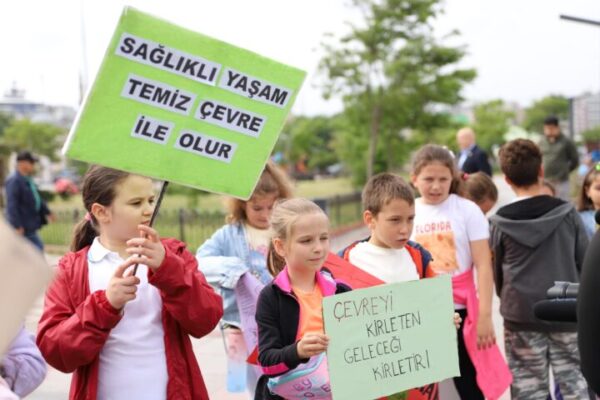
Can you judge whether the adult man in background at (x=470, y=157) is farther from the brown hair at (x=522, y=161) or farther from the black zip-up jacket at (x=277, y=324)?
the black zip-up jacket at (x=277, y=324)

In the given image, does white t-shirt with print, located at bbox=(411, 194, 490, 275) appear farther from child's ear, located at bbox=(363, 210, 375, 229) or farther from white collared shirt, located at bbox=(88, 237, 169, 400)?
white collared shirt, located at bbox=(88, 237, 169, 400)

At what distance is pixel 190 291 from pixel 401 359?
0.85 metres

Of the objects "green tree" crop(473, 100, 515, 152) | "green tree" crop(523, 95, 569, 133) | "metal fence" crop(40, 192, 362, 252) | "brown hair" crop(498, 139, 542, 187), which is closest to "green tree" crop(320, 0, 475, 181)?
"metal fence" crop(40, 192, 362, 252)

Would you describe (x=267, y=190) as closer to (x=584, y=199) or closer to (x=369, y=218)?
(x=369, y=218)

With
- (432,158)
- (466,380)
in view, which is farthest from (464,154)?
(466,380)

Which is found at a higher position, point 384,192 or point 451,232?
point 384,192

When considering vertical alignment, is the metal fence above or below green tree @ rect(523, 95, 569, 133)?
below

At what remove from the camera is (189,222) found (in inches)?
525

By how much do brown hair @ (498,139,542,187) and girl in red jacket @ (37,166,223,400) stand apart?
225cm

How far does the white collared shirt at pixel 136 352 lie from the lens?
2.79m

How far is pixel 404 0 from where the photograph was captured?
1809 cm

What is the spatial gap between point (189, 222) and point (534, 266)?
30.9ft

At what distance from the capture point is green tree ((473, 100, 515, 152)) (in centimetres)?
6314

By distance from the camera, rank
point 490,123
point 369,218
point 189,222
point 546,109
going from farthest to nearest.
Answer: point 546,109
point 490,123
point 189,222
point 369,218
